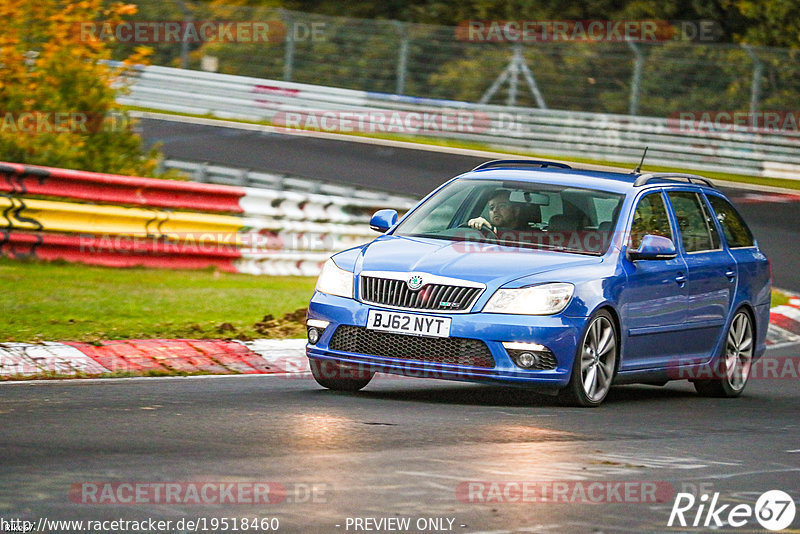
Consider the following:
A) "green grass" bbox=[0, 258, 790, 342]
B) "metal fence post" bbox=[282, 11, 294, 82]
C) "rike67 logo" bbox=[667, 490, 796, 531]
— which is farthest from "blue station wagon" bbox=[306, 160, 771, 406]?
"metal fence post" bbox=[282, 11, 294, 82]

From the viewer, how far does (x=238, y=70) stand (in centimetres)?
3538

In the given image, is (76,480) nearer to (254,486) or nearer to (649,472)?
(254,486)

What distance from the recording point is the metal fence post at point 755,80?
30.2 meters

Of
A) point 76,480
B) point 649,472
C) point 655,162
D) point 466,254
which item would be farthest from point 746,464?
point 655,162

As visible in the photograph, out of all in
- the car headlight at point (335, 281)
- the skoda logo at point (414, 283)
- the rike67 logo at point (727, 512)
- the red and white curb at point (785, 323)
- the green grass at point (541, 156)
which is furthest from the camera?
the green grass at point (541, 156)

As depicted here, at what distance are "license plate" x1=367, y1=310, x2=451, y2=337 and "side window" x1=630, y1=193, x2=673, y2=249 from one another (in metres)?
1.71

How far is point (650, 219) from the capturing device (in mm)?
10305

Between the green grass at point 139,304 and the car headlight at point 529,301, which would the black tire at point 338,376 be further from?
the green grass at point 139,304

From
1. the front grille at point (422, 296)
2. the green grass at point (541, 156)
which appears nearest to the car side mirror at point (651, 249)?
the front grille at point (422, 296)

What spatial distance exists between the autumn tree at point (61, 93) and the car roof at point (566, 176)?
24.0ft

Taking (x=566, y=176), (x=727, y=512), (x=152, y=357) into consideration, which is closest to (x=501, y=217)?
(x=566, y=176)

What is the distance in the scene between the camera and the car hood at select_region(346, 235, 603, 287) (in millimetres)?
9016

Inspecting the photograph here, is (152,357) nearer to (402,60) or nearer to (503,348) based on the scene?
(503,348)

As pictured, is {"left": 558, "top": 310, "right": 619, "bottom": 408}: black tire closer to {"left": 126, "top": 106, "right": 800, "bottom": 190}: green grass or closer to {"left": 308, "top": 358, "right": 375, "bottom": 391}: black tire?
{"left": 308, "top": 358, "right": 375, "bottom": 391}: black tire
